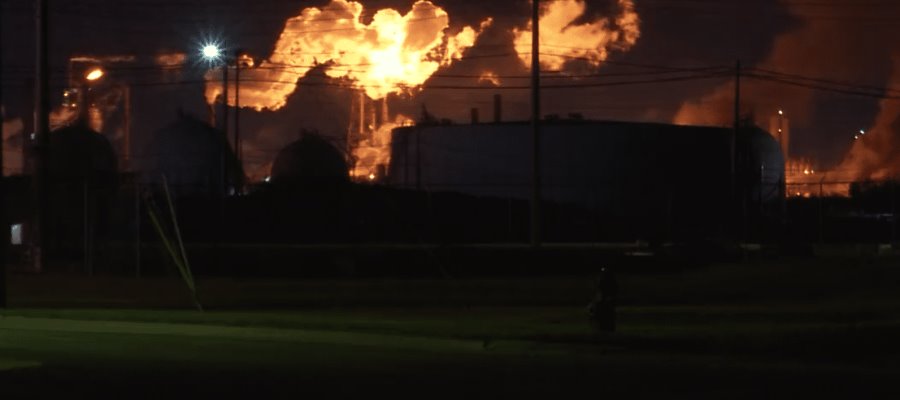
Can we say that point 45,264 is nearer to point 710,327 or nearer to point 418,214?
point 710,327

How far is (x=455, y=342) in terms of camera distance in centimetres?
1955

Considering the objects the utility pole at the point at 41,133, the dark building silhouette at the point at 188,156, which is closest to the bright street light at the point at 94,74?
the dark building silhouette at the point at 188,156

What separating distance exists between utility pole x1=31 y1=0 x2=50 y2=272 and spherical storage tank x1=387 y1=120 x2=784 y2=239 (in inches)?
1311

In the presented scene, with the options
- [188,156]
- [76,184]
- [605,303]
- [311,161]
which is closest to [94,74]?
[188,156]

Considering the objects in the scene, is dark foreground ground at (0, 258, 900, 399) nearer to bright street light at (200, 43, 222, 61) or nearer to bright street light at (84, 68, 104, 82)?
bright street light at (200, 43, 222, 61)

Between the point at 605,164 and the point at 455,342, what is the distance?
167 ft

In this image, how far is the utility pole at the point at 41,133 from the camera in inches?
1346

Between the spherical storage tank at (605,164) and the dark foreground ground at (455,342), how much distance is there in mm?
33901

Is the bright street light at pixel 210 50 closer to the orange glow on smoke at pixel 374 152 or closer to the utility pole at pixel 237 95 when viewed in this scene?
the utility pole at pixel 237 95

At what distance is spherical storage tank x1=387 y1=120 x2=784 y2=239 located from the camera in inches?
2606

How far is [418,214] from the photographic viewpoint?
193ft

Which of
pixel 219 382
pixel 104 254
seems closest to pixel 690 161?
pixel 104 254

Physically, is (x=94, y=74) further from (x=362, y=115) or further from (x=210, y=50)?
(x=210, y=50)

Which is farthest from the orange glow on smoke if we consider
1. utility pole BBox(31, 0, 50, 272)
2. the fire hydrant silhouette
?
the fire hydrant silhouette
